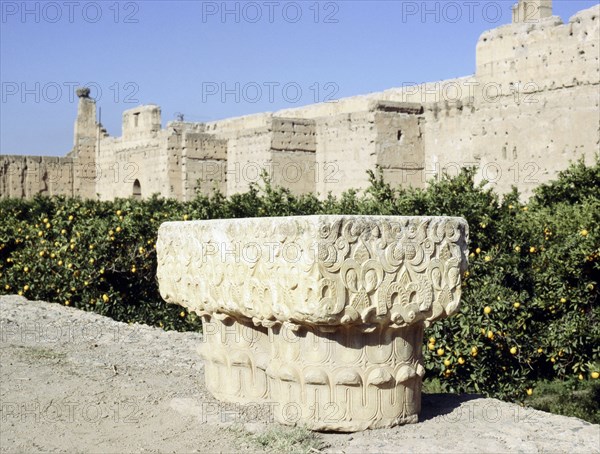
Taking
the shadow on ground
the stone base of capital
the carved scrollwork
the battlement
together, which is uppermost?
the battlement

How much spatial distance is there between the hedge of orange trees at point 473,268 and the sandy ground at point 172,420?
63.0 inches

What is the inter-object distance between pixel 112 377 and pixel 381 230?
84.8 inches

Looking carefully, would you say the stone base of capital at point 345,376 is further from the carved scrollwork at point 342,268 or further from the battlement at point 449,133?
the battlement at point 449,133

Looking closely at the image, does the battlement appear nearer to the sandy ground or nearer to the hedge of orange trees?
the hedge of orange trees

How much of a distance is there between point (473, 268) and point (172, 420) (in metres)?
3.16

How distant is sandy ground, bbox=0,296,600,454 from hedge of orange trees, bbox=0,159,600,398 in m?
1.60

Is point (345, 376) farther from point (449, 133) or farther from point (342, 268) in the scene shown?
point (449, 133)

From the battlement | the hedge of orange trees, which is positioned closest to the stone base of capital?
the hedge of orange trees

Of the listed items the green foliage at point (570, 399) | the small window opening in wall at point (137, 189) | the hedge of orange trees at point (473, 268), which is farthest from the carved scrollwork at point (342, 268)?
the small window opening in wall at point (137, 189)

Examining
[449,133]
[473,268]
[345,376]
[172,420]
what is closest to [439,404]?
[345,376]

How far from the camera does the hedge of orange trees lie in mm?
6078

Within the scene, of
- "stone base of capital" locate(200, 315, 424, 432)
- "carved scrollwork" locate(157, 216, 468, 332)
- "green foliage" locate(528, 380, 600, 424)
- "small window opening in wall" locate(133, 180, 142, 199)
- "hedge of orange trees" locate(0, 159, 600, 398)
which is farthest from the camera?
"small window opening in wall" locate(133, 180, 142, 199)

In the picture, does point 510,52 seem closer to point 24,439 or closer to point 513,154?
point 513,154

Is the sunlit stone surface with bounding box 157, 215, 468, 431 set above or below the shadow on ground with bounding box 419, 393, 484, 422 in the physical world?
above
